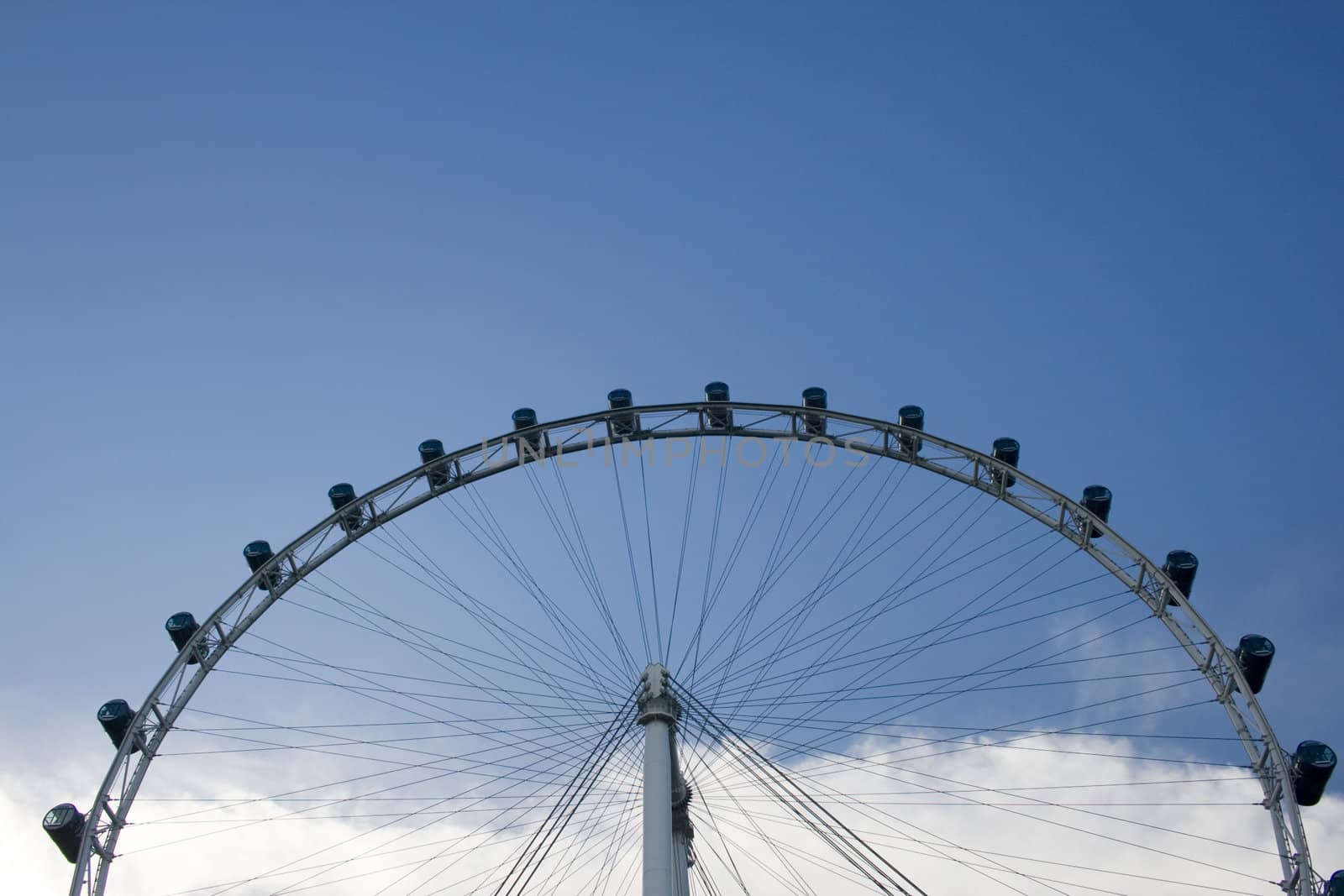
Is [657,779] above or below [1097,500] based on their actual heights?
below

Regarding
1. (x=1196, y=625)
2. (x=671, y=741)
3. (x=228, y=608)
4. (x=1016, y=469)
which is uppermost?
(x=1016, y=469)

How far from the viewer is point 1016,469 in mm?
32531

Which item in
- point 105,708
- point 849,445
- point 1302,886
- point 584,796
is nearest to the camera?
point 1302,886

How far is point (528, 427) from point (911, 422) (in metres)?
9.84

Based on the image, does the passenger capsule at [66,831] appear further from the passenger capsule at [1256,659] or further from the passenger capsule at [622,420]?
the passenger capsule at [1256,659]

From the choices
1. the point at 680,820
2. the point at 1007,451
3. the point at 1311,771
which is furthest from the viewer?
the point at 1007,451

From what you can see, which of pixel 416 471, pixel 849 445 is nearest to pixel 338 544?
pixel 416 471

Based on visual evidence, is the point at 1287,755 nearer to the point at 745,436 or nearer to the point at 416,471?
the point at 745,436

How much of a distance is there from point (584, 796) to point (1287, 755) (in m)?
14.0

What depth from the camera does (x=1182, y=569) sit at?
1176 inches

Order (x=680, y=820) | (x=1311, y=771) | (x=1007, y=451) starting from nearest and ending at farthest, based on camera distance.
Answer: (x=1311, y=771) < (x=680, y=820) < (x=1007, y=451)

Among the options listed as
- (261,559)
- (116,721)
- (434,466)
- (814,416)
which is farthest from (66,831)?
(814,416)

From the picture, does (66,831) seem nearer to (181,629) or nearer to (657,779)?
(181,629)

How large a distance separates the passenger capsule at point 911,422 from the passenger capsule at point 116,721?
19.7 m
